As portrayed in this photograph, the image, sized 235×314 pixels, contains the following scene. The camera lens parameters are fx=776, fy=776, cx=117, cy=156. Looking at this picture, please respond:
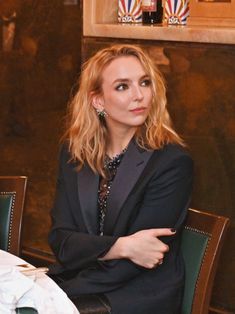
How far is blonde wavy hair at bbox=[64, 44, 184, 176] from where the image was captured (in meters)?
2.54

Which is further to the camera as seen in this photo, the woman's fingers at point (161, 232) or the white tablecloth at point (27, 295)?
the woman's fingers at point (161, 232)

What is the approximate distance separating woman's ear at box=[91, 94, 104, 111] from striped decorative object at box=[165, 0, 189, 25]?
95cm

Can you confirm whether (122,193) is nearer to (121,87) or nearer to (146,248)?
(146,248)

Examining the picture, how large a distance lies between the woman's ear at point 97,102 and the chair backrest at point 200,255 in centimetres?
50

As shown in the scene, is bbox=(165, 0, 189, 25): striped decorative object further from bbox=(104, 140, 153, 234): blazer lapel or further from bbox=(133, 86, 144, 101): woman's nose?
bbox=(104, 140, 153, 234): blazer lapel

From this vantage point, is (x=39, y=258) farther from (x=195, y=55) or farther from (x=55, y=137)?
(x=195, y=55)

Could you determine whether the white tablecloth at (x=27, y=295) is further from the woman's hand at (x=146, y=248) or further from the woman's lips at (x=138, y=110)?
the woman's lips at (x=138, y=110)

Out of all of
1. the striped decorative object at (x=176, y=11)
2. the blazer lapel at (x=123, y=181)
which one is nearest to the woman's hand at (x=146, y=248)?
the blazer lapel at (x=123, y=181)

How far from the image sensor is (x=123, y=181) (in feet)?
8.13

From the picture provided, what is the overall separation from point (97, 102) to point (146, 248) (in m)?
0.60

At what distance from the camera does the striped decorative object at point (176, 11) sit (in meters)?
3.45

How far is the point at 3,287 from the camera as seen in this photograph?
181 cm

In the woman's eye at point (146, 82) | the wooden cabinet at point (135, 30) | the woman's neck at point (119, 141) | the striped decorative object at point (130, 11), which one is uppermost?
the striped decorative object at point (130, 11)

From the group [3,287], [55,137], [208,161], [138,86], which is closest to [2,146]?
[55,137]
